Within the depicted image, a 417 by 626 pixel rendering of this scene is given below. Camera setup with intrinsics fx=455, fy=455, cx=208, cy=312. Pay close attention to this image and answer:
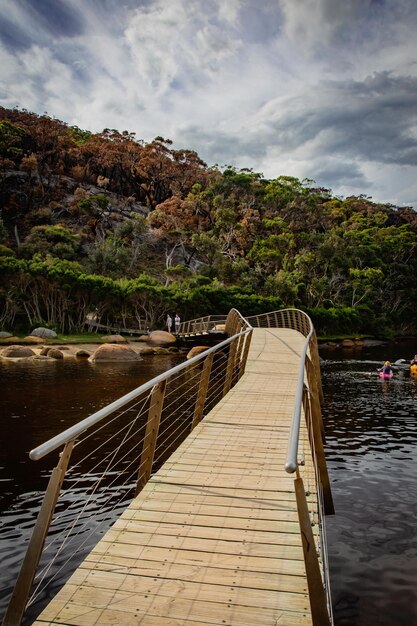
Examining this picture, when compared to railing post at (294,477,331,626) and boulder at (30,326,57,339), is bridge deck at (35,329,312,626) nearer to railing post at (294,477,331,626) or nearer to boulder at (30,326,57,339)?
railing post at (294,477,331,626)

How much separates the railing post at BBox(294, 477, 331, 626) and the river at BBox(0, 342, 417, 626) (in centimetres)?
203

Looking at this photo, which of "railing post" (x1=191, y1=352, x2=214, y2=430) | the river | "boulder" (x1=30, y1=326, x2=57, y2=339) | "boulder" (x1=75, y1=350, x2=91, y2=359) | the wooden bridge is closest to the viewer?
the wooden bridge

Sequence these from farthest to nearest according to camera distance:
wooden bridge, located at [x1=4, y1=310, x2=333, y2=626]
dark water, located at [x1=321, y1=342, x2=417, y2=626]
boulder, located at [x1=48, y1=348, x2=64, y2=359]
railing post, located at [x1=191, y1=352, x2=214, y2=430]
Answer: boulder, located at [x1=48, y1=348, x2=64, y2=359] < railing post, located at [x1=191, y1=352, x2=214, y2=430] < dark water, located at [x1=321, y1=342, x2=417, y2=626] < wooden bridge, located at [x1=4, y1=310, x2=333, y2=626]

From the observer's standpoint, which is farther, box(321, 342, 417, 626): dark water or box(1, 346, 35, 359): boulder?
box(1, 346, 35, 359): boulder

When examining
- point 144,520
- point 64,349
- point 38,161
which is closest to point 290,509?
point 144,520

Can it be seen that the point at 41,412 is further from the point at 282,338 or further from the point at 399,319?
the point at 399,319

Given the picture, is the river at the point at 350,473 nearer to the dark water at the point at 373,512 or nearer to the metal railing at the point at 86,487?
the dark water at the point at 373,512

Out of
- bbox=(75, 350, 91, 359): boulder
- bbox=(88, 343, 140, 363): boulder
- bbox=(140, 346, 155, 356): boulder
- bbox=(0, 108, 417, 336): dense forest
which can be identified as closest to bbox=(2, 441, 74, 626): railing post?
bbox=(88, 343, 140, 363): boulder

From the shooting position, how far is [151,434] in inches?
180

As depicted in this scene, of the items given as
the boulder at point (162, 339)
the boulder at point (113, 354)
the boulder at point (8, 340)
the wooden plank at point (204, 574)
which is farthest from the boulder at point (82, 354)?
the wooden plank at point (204, 574)

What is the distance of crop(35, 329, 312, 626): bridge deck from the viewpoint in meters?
2.69

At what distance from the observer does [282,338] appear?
1892 centimetres

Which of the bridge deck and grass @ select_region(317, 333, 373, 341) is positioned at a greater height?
grass @ select_region(317, 333, 373, 341)

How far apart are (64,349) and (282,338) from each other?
1534 cm
